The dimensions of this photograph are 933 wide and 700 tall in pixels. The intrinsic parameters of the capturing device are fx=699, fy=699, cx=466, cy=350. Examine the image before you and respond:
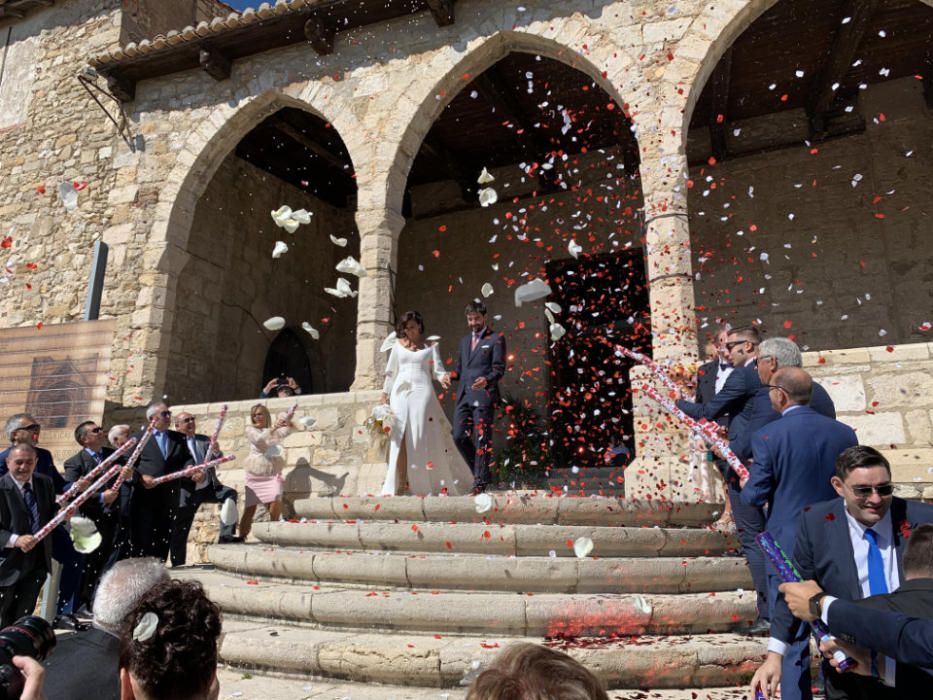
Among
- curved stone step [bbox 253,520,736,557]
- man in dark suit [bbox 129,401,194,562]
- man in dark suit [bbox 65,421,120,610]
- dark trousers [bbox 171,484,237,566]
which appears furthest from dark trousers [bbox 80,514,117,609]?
curved stone step [bbox 253,520,736,557]

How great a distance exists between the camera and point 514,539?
12.5 feet

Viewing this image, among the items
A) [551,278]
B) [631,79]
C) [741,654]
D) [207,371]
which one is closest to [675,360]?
[631,79]

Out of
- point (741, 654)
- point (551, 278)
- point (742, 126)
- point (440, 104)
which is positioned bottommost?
point (741, 654)

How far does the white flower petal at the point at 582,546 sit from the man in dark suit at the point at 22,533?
3.07m

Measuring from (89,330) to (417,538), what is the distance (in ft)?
19.9

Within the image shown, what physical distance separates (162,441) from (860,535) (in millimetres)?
5213

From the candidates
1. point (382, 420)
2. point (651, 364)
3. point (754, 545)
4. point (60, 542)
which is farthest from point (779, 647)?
point (60, 542)

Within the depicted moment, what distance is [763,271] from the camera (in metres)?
9.43

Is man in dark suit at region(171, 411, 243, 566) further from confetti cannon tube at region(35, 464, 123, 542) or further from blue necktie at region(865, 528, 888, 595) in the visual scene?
blue necktie at region(865, 528, 888, 595)

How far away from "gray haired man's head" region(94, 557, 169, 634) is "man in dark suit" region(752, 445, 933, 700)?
5.96 ft

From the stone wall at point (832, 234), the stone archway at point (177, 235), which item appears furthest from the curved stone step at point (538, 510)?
the stone wall at point (832, 234)

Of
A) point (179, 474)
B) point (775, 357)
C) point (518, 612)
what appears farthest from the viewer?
point (179, 474)

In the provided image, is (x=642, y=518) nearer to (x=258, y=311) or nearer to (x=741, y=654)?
(x=741, y=654)

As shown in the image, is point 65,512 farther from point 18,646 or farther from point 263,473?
point 18,646
